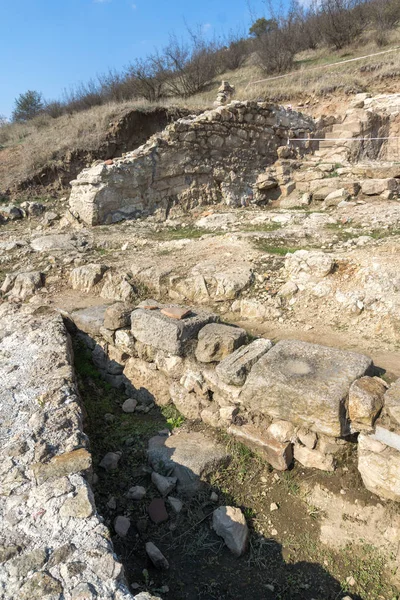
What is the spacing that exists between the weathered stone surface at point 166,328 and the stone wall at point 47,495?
71 centimetres

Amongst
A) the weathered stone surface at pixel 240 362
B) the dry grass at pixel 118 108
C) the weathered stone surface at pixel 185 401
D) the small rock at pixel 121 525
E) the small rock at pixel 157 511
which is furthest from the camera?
the dry grass at pixel 118 108

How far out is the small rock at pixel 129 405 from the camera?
3.75 metres

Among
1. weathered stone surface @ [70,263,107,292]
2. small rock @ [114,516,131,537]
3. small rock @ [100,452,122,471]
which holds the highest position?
weathered stone surface @ [70,263,107,292]

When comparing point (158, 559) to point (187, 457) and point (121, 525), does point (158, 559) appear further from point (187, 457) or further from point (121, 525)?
point (187, 457)

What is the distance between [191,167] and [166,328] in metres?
6.20

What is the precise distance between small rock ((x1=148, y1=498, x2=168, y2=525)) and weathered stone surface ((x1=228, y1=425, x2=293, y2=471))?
73 cm

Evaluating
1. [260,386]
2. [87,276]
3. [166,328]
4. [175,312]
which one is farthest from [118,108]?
[260,386]

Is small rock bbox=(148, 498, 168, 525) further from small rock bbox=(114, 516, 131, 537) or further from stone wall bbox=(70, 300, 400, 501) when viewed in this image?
stone wall bbox=(70, 300, 400, 501)

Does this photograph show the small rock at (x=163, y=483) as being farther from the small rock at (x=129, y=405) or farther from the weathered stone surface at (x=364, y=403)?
the weathered stone surface at (x=364, y=403)

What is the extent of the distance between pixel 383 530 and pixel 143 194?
734 centimetres

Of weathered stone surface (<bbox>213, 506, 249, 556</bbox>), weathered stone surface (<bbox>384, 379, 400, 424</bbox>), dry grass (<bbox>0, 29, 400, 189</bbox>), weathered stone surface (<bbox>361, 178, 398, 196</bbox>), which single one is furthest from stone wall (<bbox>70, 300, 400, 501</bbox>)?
dry grass (<bbox>0, 29, 400, 189</bbox>)

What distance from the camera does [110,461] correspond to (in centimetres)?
307

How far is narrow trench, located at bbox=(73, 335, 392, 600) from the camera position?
2.32m

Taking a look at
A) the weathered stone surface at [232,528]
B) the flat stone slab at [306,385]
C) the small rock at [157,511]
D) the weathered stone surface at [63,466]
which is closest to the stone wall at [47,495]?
the weathered stone surface at [63,466]
